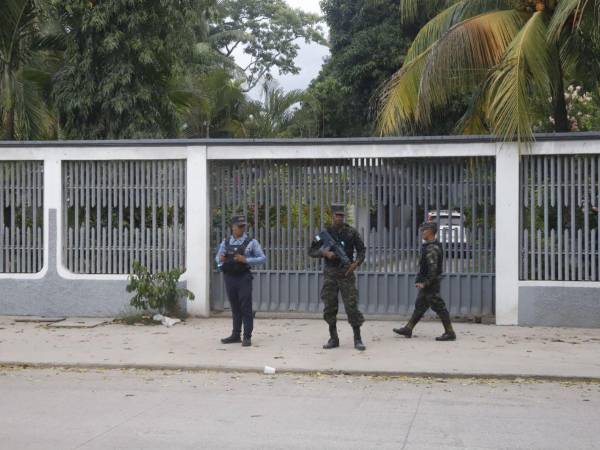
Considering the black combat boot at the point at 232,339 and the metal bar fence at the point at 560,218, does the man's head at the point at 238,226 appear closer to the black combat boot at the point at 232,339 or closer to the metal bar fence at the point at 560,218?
the black combat boot at the point at 232,339

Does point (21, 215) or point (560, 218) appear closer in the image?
point (560, 218)

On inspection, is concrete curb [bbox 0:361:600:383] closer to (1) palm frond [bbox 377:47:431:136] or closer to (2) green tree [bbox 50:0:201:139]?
(1) palm frond [bbox 377:47:431:136]

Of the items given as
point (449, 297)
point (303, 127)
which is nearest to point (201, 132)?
point (303, 127)

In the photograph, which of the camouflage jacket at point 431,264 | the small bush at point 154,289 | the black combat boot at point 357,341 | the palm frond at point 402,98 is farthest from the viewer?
the palm frond at point 402,98

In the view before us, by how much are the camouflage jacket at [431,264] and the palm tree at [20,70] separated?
8.34 m

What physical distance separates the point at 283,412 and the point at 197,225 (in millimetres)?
6424

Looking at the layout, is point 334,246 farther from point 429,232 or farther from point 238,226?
point 429,232

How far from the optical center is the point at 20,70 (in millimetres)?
18562

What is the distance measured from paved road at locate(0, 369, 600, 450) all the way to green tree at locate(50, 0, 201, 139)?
976cm

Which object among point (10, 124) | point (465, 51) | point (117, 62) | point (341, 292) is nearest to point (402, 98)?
point (465, 51)

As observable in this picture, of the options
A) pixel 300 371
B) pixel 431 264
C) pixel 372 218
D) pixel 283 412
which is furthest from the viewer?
pixel 372 218

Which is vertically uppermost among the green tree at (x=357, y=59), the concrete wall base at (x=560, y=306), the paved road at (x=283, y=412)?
the green tree at (x=357, y=59)

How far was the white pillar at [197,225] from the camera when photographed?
1369cm

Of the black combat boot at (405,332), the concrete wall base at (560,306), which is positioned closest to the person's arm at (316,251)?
the black combat boot at (405,332)
